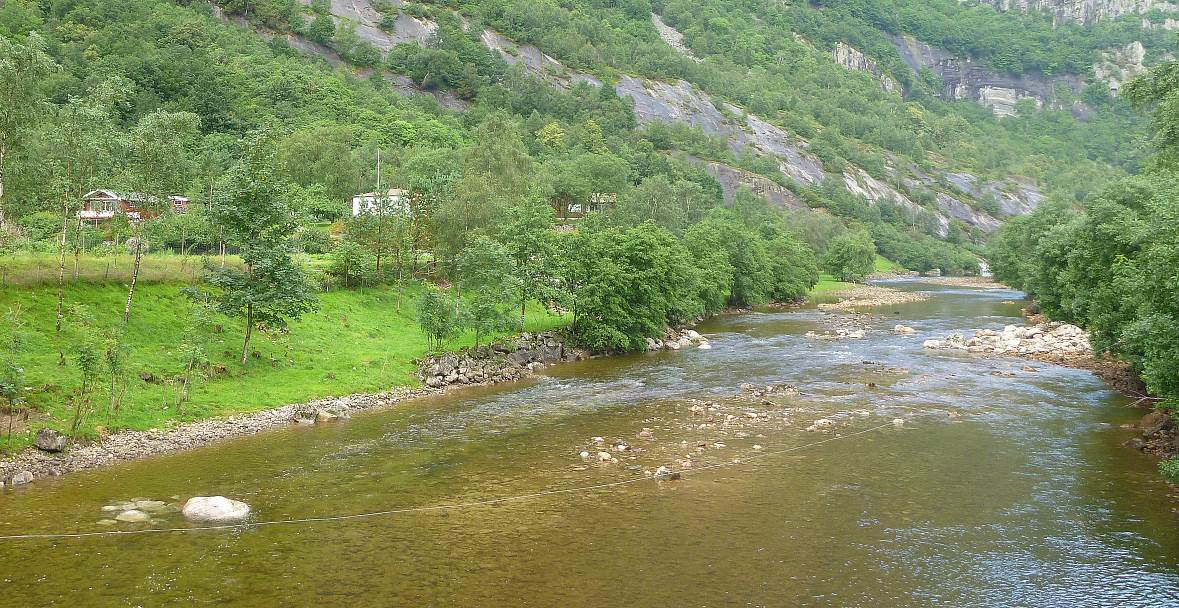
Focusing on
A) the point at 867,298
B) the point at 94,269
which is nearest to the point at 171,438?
the point at 94,269

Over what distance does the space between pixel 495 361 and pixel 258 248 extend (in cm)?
1628

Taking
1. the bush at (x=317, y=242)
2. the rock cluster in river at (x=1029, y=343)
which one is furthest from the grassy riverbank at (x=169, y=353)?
the rock cluster in river at (x=1029, y=343)

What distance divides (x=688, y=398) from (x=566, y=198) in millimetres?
98043

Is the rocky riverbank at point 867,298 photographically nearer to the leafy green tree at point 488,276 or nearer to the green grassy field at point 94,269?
the leafy green tree at point 488,276

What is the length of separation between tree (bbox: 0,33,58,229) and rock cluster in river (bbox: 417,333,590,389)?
2372 cm

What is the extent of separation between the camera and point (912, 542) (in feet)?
76.2

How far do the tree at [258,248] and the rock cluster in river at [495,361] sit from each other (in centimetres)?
851

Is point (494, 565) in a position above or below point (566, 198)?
below

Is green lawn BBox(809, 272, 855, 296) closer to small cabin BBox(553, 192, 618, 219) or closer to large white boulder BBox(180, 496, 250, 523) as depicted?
small cabin BBox(553, 192, 618, 219)

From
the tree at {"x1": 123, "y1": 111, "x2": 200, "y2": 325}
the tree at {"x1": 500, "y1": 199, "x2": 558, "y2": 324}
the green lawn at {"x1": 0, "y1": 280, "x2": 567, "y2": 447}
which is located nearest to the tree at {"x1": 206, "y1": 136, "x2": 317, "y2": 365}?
the green lawn at {"x1": 0, "y1": 280, "x2": 567, "y2": 447}

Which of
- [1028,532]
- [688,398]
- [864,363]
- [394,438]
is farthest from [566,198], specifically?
[1028,532]

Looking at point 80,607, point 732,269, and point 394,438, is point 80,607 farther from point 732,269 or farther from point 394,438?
point 732,269

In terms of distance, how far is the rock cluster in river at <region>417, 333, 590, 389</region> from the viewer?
159 feet

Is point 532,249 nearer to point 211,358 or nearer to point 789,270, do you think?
point 211,358
